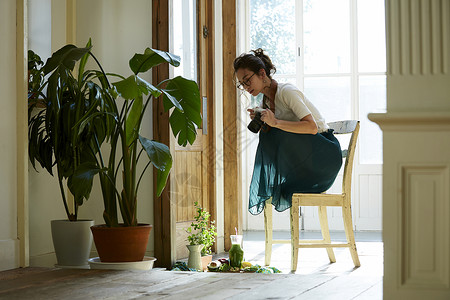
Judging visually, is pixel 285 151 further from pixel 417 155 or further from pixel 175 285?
pixel 417 155

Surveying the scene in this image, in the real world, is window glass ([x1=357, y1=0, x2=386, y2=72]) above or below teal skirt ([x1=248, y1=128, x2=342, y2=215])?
above

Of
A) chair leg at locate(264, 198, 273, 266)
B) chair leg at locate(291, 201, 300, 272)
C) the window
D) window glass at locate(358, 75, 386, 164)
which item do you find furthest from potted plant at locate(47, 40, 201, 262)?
window glass at locate(358, 75, 386, 164)

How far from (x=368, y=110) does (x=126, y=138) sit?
3.51m

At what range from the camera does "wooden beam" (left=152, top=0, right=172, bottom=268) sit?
12.4ft

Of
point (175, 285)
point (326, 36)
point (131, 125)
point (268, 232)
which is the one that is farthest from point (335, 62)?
point (175, 285)

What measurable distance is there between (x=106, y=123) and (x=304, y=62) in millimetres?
3504

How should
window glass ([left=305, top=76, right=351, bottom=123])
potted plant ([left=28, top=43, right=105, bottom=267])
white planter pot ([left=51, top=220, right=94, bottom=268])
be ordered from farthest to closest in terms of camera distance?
window glass ([left=305, top=76, right=351, bottom=123]), white planter pot ([left=51, top=220, right=94, bottom=268]), potted plant ([left=28, top=43, right=105, bottom=267])

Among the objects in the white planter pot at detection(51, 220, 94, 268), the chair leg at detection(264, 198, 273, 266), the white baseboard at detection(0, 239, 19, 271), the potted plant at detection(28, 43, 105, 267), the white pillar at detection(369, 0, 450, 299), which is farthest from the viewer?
the chair leg at detection(264, 198, 273, 266)

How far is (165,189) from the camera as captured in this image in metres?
3.78

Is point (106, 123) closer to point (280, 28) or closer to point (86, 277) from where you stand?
point (86, 277)

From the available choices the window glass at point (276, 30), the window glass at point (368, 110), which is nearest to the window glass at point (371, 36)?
the window glass at point (368, 110)

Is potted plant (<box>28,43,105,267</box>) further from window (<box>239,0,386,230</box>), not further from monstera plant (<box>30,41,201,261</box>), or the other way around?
window (<box>239,0,386,230</box>)

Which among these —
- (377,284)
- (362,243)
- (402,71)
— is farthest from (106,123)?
(362,243)

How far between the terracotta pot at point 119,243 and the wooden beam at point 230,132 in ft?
5.87
